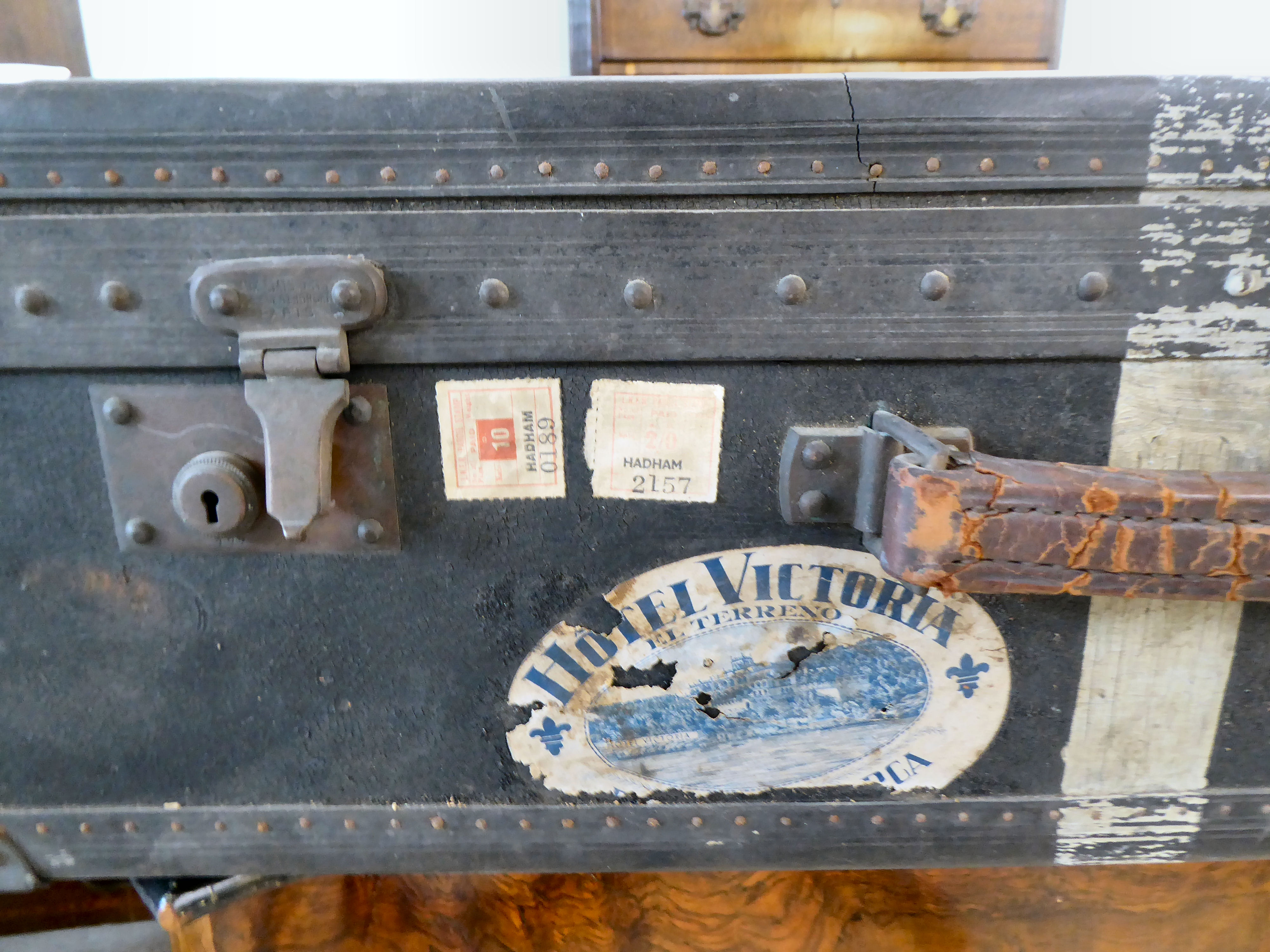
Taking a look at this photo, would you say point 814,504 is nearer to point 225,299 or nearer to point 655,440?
point 655,440

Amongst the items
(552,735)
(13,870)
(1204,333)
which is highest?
(1204,333)

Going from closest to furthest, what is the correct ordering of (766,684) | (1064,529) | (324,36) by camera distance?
(1064,529) < (766,684) < (324,36)

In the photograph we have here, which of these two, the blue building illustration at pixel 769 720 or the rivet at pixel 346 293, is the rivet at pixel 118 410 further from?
the blue building illustration at pixel 769 720

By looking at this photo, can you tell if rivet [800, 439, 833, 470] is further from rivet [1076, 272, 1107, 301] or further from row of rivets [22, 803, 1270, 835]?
row of rivets [22, 803, 1270, 835]

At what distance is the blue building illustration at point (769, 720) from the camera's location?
1.93 ft

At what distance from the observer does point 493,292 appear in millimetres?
518

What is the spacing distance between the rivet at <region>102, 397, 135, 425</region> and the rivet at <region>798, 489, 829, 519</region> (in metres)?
0.50

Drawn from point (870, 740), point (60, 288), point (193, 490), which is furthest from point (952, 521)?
point (60, 288)

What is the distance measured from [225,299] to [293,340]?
5 centimetres

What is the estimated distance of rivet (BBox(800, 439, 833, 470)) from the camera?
538 millimetres

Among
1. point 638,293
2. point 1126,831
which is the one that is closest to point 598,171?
point 638,293

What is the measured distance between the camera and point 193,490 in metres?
0.52

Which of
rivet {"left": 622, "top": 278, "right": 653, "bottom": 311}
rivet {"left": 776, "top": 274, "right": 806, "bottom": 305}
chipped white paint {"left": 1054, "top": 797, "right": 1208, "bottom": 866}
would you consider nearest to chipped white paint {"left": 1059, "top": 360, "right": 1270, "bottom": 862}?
chipped white paint {"left": 1054, "top": 797, "right": 1208, "bottom": 866}

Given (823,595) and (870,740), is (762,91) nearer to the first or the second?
(823,595)
